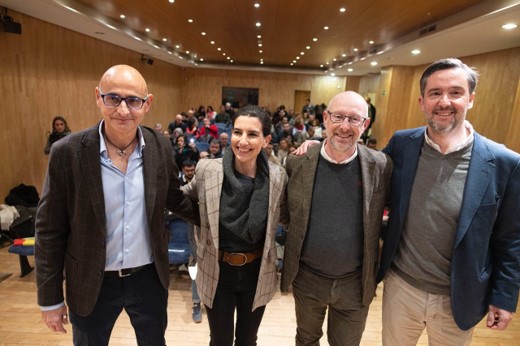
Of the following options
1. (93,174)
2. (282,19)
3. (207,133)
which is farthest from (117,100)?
(207,133)

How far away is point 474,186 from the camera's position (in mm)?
1498

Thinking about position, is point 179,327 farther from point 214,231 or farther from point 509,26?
point 509,26

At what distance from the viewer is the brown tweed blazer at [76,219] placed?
137 centimetres

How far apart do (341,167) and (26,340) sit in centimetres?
300

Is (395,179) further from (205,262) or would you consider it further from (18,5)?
(18,5)

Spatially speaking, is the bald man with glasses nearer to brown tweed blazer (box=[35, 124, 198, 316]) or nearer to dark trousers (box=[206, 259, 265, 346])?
brown tweed blazer (box=[35, 124, 198, 316])

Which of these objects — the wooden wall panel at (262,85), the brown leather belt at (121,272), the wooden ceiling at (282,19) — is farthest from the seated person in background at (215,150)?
the wooden wall panel at (262,85)

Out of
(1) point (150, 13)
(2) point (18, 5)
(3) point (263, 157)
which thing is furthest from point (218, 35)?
(3) point (263, 157)

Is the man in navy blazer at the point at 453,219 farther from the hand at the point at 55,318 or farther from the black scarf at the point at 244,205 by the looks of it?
the hand at the point at 55,318

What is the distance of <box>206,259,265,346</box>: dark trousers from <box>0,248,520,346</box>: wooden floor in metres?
1.10

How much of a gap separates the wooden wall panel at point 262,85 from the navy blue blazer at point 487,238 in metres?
18.8

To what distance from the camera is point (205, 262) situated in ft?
5.56

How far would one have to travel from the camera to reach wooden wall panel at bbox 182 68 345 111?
19.3m

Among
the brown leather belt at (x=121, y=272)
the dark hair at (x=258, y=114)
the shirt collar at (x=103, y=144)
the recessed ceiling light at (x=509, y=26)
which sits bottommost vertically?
the brown leather belt at (x=121, y=272)
